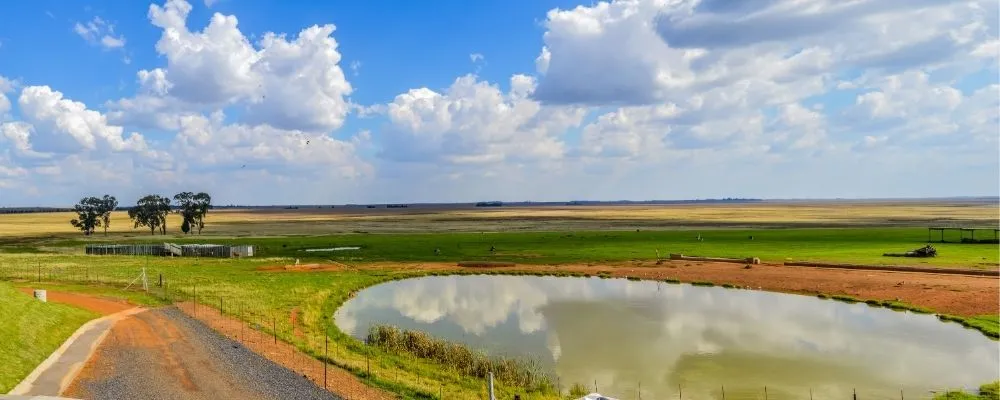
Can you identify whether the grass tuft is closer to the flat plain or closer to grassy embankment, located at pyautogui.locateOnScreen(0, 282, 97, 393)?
the flat plain

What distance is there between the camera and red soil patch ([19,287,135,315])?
4646cm

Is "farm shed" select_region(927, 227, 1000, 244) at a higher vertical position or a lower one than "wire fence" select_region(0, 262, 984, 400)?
higher

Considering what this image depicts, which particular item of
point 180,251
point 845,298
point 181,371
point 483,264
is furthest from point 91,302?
point 845,298

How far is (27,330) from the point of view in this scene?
3359cm

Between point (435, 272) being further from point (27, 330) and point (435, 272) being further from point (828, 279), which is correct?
point (27, 330)

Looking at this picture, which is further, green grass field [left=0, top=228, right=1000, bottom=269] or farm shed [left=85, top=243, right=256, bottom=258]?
farm shed [left=85, top=243, right=256, bottom=258]

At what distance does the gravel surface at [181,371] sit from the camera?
89.1 feet

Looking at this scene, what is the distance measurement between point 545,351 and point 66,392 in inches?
988

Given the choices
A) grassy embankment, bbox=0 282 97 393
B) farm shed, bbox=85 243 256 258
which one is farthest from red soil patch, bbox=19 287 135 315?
farm shed, bbox=85 243 256 258

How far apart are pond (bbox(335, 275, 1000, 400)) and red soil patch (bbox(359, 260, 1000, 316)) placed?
4196 millimetres

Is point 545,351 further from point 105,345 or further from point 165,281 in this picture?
point 165,281

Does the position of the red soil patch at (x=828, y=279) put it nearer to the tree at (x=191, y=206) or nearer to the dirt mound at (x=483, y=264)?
the dirt mound at (x=483, y=264)

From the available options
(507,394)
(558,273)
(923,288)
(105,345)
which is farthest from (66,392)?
(923,288)

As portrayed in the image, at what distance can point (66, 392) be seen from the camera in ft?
87.9
